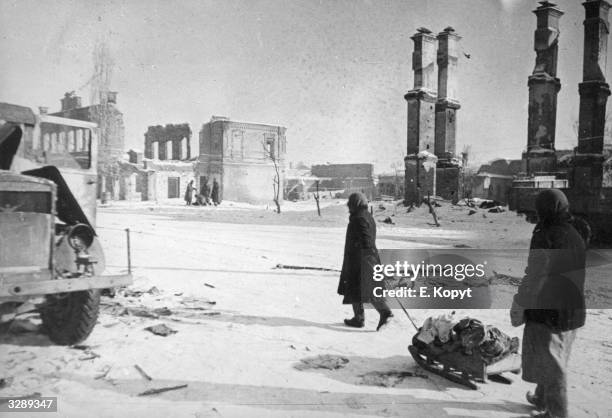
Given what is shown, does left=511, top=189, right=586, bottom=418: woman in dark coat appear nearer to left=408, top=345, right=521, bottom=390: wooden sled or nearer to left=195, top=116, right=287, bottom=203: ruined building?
left=408, top=345, right=521, bottom=390: wooden sled

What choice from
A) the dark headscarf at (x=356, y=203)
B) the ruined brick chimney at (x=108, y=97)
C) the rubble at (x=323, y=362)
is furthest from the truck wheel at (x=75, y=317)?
the ruined brick chimney at (x=108, y=97)

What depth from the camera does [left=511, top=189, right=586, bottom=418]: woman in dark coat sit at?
262cm

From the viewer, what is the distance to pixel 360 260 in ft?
14.4

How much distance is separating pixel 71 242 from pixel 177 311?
152 cm

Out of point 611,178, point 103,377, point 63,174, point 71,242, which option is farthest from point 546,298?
point 611,178

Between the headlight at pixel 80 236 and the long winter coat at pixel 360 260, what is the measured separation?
237cm

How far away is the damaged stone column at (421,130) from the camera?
15727 millimetres

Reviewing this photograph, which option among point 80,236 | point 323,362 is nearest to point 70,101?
point 80,236

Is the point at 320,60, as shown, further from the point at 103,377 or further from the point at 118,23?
the point at 103,377

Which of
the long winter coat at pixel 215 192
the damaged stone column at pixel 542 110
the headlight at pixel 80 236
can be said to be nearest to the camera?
the headlight at pixel 80 236

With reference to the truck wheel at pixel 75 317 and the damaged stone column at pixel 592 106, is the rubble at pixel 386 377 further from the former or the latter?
the damaged stone column at pixel 592 106

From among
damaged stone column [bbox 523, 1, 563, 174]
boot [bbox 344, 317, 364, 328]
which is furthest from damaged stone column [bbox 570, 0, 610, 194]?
boot [bbox 344, 317, 364, 328]

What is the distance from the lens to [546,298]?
2.65 metres

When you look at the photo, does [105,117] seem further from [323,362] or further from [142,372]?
[323,362]
